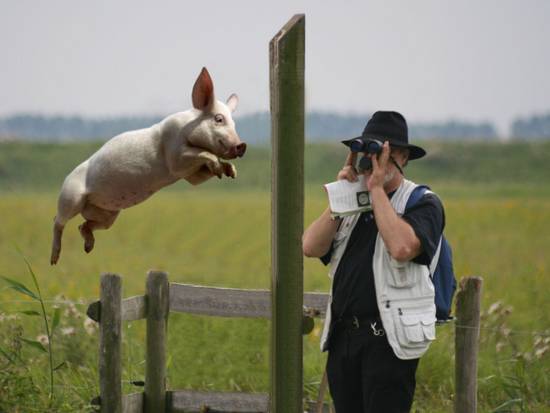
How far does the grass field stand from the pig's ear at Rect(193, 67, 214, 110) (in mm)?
2509

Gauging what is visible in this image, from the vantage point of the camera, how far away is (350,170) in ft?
15.2

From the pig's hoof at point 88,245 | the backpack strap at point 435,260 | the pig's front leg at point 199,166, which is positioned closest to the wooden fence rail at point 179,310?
the backpack strap at point 435,260

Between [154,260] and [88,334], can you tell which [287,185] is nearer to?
[88,334]

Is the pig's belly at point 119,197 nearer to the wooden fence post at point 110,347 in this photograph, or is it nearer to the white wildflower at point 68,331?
the wooden fence post at point 110,347

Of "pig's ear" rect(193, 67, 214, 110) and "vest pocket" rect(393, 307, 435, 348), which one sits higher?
"pig's ear" rect(193, 67, 214, 110)

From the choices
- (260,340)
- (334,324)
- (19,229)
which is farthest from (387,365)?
(19,229)

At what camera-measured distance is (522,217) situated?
31.6 meters

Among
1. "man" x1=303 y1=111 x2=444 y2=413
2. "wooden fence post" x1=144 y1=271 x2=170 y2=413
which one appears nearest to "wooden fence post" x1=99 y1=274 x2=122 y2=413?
"wooden fence post" x1=144 y1=271 x2=170 y2=413

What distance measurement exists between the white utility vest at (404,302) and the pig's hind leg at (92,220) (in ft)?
4.00

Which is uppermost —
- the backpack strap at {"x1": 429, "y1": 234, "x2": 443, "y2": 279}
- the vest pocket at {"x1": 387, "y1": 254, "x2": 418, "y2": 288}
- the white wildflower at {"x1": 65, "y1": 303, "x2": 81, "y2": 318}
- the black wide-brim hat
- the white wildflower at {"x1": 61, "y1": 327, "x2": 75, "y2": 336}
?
the black wide-brim hat

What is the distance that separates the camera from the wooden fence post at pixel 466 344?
6.27 m

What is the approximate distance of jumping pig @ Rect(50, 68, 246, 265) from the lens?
3.64 meters

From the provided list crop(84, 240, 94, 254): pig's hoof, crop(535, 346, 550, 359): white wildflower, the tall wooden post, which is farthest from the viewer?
crop(535, 346, 550, 359): white wildflower

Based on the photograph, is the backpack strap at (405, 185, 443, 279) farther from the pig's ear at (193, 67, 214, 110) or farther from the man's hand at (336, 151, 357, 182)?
the pig's ear at (193, 67, 214, 110)
